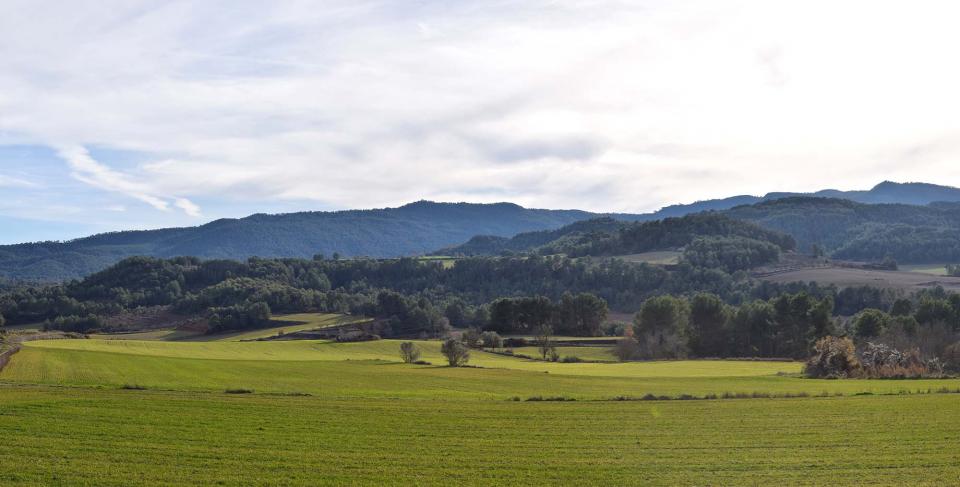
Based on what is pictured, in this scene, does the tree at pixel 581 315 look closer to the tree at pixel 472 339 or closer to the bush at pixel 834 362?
the tree at pixel 472 339

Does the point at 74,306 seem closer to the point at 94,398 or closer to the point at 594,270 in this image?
the point at 594,270

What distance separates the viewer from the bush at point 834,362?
6775 cm

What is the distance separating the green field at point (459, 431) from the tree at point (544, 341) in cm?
3637

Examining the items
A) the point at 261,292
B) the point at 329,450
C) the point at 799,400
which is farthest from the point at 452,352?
the point at 261,292

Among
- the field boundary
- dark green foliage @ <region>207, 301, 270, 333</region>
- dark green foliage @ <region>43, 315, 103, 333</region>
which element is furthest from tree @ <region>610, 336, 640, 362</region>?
dark green foliage @ <region>43, 315, 103, 333</region>

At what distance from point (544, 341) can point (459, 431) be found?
71179 millimetres

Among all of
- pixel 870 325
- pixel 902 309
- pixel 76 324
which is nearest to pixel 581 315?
pixel 870 325

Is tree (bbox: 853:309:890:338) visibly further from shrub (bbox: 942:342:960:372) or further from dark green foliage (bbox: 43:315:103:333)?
dark green foliage (bbox: 43:315:103:333)

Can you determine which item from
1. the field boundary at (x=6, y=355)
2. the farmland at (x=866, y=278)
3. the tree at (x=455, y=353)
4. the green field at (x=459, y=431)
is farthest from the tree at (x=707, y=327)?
the field boundary at (x=6, y=355)

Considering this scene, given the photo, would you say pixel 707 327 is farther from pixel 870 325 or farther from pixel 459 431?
pixel 459 431

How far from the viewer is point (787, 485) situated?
67.6ft

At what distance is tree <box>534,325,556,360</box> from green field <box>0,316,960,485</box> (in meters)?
36.4

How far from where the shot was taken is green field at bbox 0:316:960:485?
22234 millimetres

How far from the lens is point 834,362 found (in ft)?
224
